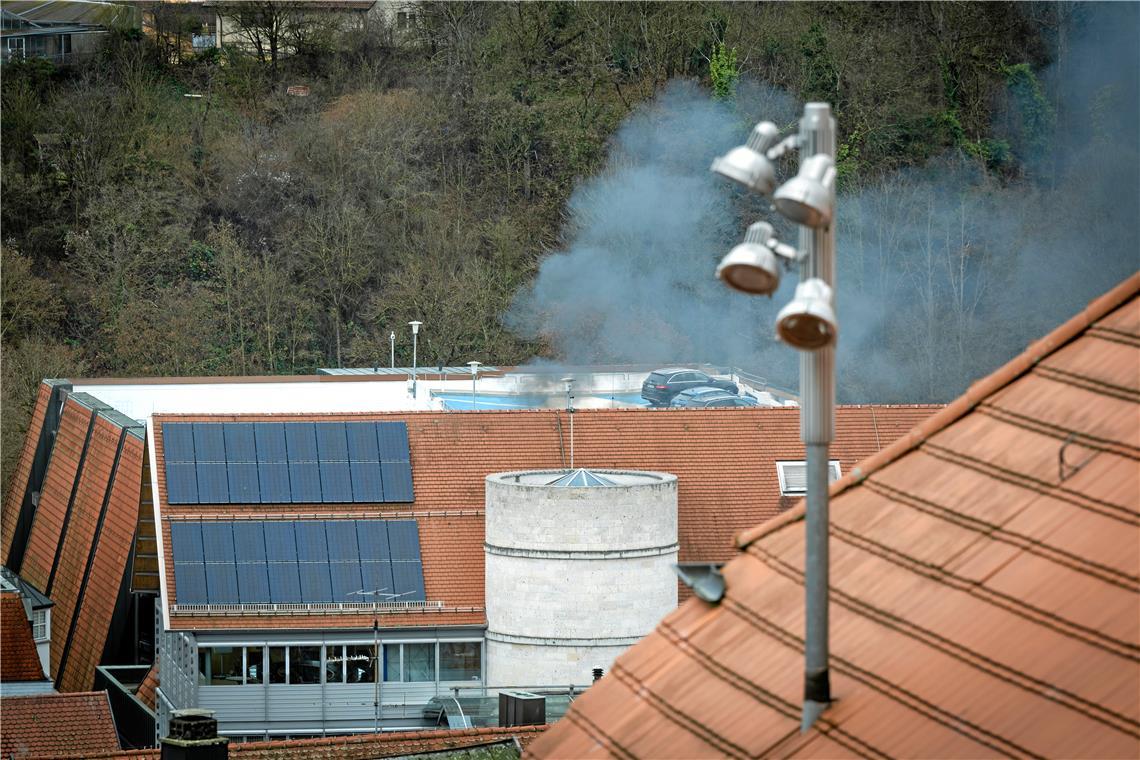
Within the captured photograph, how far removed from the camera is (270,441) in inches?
1039

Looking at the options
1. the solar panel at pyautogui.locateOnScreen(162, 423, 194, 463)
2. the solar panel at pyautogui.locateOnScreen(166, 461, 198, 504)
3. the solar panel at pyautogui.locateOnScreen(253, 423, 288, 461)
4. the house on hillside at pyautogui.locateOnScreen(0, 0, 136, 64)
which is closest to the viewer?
the solar panel at pyautogui.locateOnScreen(166, 461, 198, 504)

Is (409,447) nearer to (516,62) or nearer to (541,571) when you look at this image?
(541,571)

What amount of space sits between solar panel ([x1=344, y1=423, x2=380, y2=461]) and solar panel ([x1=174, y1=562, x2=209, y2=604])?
2.94 meters

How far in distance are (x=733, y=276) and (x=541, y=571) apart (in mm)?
19094

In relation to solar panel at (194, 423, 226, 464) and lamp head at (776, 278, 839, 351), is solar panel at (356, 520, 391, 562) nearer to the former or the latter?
solar panel at (194, 423, 226, 464)

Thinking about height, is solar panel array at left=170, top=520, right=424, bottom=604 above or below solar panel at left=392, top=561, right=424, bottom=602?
above

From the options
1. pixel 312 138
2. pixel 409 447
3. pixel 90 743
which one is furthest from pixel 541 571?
pixel 312 138

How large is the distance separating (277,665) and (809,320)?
65.8ft

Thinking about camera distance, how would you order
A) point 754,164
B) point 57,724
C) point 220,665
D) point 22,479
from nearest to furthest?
point 754,164
point 57,724
point 220,665
point 22,479

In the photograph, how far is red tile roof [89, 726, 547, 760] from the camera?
51.6ft

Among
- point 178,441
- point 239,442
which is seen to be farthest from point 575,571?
point 178,441

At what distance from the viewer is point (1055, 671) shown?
4328 millimetres

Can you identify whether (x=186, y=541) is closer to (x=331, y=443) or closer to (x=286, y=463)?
(x=286, y=463)

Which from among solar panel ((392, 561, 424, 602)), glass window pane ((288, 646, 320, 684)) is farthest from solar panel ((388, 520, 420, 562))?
glass window pane ((288, 646, 320, 684))
